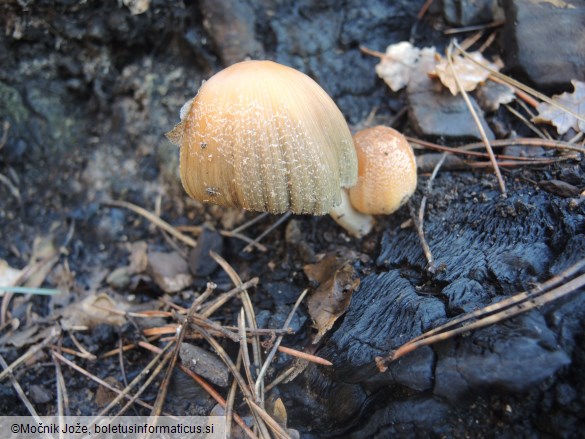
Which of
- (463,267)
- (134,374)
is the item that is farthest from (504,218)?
(134,374)

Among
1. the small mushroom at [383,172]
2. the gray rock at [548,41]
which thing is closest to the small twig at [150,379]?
the small mushroom at [383,172]

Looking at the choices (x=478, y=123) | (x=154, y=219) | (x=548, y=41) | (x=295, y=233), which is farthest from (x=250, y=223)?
(x=548, y=41)

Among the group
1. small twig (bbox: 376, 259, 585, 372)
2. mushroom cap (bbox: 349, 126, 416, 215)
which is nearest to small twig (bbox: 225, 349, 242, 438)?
small twig (bbox: 376, 259, 585, 372)

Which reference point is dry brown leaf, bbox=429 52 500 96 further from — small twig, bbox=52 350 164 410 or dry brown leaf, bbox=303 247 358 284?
small twig, bbox=52 350 164 410

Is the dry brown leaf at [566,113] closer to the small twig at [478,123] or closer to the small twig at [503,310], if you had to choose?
the small twig at [478,123]

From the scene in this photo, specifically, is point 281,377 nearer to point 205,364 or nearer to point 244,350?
point 244,350

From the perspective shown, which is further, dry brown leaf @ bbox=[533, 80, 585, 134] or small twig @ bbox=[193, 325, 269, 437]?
dry brown leaf @ bbox=[533, 80, 585, 134]

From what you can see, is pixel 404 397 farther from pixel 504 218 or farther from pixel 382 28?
pixel 382 28
